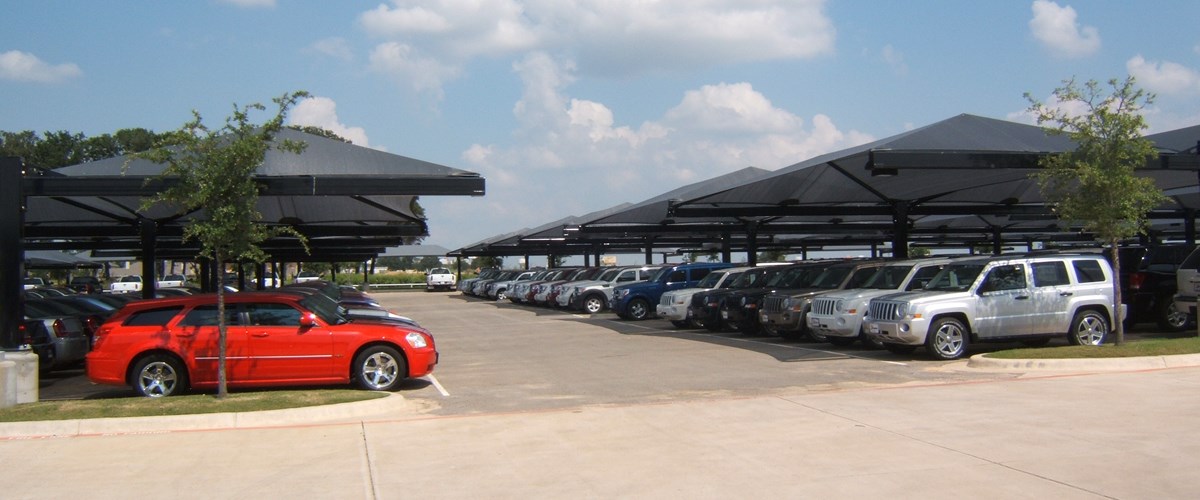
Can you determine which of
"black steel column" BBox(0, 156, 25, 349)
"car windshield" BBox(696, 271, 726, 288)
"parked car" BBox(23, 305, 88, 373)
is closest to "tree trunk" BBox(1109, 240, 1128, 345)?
"car windshield" BBox(696, 271, 726, 288)

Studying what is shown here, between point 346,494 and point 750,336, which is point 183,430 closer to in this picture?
point 346,494

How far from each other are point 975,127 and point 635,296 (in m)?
11.6

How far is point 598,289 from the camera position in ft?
107

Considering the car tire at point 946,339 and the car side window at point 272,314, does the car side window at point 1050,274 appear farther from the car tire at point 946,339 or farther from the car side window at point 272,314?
the car side window at point 272,314

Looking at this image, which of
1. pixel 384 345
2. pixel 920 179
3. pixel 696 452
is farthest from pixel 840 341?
pixel 696 452

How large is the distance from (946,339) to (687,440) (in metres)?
7.70

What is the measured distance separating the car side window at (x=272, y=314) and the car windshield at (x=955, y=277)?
34.5 feet

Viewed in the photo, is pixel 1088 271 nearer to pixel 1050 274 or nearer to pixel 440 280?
pixel 1050 274

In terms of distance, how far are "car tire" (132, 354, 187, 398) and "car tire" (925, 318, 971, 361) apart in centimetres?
1116

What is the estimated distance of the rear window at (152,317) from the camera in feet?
40.2

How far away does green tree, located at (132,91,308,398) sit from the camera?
11492 mm

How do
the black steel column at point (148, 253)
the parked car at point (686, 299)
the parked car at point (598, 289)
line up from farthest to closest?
the parked car at point (598, 289), the black steel column at point (148, 253), the parked car at point (686, 299)

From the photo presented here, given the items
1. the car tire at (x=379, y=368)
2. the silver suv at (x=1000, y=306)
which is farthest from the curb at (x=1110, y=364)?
the car tire at (x=379, y=368)

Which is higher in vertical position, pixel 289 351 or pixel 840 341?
pixel 289 351
